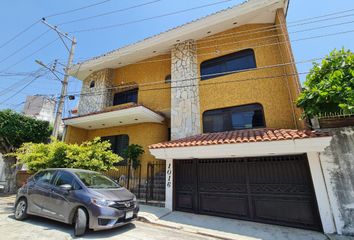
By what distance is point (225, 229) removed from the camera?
18.7ft

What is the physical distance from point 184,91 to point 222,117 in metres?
2.63

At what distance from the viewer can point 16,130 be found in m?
12.0

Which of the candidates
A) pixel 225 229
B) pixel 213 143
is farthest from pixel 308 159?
pixel 225 229

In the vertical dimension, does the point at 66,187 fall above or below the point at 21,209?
above

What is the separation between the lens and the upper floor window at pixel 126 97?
44.0 feet

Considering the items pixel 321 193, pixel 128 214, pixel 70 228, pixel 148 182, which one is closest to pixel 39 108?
pixel 148 182

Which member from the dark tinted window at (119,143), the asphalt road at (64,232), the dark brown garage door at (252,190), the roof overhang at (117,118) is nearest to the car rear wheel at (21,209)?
the asphalt road at (64,232)

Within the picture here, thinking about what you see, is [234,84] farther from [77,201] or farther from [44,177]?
[44,177]

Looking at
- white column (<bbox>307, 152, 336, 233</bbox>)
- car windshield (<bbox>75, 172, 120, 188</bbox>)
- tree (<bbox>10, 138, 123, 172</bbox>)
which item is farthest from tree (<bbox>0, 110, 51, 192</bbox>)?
white column (<bbox>307, 152, 336, 233</bbox>)

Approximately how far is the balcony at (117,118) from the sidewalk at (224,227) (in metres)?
5.07

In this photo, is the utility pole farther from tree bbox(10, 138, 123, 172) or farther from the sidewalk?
the sidewalk

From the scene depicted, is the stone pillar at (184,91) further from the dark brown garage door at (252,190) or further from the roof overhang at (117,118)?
the dark brown garage door at (252,190)

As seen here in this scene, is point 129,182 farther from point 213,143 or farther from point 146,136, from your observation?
point 213,143

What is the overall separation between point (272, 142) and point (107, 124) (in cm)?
1010
